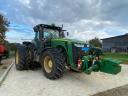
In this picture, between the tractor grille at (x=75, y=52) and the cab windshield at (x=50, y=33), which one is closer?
the tractor grille at (x=75, y=52)

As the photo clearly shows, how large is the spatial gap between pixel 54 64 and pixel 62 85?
998mm

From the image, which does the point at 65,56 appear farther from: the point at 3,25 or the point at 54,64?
the point at 3,25

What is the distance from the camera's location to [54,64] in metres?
8.81

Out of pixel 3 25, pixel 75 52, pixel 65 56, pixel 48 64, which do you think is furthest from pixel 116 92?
pixel 3 25

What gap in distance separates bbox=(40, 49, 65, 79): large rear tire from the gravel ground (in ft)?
0.81

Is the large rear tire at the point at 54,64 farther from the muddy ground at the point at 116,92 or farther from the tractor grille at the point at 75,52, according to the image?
the muddy ground at the point at 116,92

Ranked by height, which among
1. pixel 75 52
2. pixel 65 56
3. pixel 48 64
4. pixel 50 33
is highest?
pixel 50 33

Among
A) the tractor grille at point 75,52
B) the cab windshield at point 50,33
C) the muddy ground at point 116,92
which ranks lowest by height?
the muddy ground at point 116,92

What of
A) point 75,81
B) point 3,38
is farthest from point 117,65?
point 3,38

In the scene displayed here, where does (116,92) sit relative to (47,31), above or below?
below

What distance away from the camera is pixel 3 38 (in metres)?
37.8

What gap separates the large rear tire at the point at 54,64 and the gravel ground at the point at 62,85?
25 centimetres

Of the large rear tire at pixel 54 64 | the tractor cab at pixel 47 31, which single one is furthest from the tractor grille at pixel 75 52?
the tractor cab at pixel 47 31

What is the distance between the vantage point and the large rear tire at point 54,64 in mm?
8695
